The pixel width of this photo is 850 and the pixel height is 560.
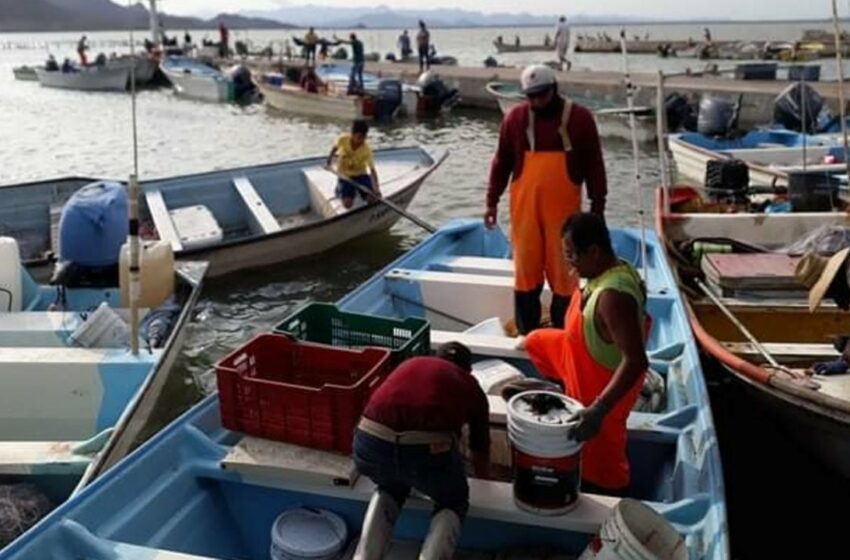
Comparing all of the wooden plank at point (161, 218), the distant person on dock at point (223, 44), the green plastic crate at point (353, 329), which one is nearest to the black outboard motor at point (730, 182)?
the wooden plank at point (161, 218)

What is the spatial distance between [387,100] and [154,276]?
17.9 m

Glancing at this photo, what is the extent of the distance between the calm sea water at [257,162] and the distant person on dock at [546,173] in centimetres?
152

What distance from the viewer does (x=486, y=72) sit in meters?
30.3

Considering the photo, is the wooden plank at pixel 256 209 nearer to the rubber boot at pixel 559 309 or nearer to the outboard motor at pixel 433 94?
the rubber boot at pixel 559 309

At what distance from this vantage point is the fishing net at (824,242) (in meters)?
6.64

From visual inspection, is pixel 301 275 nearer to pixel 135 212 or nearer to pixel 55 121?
pixel 135 212

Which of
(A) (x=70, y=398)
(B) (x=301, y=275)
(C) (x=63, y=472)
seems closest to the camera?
(C) (x=63, y=472)

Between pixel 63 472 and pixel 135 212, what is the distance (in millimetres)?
1760

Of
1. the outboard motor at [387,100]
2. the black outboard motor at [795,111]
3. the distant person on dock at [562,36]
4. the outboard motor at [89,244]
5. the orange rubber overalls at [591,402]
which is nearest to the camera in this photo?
the orange rubber overalls at [591,402]

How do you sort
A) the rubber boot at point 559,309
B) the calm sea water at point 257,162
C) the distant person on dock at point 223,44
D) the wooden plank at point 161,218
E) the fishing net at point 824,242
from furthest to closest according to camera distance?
the distant person on dock at point 223,44
the wooden plank at point 161,218
the fishing net at point 824,242
the calm sea water at point 257,162
the rubber boot at point 559,309

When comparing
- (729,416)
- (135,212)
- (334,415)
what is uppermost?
(135,212)

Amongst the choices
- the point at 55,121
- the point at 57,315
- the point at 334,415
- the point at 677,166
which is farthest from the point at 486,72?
the point at 334,415

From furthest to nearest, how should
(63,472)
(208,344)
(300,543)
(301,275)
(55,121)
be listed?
(55,121), (301,275), (208,344), (63,472), (300,543)

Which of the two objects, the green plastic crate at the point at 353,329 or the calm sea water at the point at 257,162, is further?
the calm sea water at the point at 257,162
